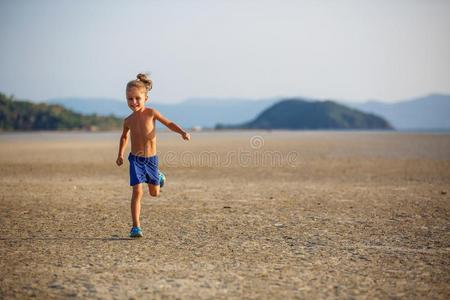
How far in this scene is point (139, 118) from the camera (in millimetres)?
5840

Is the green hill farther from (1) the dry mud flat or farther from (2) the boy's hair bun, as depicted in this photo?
(2) the boy's hair bun

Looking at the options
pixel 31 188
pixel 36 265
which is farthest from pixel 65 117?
pixel 36 265

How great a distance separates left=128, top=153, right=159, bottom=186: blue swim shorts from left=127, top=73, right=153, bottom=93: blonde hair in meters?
0.86

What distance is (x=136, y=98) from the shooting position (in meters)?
5.73

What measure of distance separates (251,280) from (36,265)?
2053mm

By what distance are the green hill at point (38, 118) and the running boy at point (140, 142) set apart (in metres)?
95.2

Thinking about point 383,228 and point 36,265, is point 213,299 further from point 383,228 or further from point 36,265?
point 383,228

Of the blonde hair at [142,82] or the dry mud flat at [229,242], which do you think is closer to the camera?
the dry mud flat at [229,242]

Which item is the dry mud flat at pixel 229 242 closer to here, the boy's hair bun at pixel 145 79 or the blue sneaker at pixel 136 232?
the blue sneaker at pixel 136 232

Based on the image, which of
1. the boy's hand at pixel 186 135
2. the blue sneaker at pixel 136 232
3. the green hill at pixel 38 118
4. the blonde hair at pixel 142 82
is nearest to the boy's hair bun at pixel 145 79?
the blonde hair at pixel 142 82

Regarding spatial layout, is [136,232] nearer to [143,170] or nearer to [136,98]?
[143,170]

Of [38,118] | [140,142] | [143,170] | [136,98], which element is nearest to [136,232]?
[143,170]

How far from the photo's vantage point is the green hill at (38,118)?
9494cm

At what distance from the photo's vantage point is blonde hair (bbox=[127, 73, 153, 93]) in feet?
18.7
